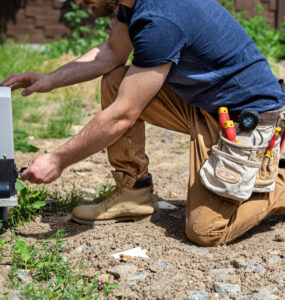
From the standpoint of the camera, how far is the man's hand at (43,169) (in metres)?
2.47

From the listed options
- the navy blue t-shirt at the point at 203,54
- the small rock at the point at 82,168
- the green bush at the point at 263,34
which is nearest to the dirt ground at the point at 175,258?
the small rock at the point at 82,168

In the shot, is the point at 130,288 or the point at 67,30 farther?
the point at 67,30

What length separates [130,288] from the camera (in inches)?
89.1

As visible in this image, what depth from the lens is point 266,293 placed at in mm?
2139

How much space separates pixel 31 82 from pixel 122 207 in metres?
0.95

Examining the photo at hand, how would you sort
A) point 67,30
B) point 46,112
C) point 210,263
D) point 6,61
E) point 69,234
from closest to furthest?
point 210,263, point 69,234, point 46,112, point 6,61, point 67,30

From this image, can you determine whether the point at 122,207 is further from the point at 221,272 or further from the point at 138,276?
the point at 221,272

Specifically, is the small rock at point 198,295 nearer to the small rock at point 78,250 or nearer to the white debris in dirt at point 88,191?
the small rock at point 78,250

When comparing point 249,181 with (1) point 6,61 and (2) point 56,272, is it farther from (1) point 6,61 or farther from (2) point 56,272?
(1) point 6,61

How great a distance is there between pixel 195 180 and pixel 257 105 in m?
0.55

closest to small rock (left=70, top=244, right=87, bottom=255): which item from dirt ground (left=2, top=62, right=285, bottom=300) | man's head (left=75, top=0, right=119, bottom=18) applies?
dirt ground (left=2, top=62, right=285, bottom=300)

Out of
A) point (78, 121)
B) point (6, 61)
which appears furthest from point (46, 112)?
point (6, 61)

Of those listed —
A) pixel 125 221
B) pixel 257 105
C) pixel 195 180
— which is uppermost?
pixel 257 105

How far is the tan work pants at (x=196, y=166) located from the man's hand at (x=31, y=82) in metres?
0.36
